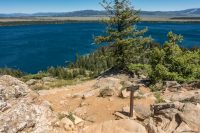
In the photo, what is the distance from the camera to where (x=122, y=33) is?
3962 centimetres

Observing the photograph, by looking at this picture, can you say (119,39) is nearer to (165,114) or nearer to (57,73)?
(165,114)

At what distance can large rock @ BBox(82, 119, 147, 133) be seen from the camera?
13.7 metres

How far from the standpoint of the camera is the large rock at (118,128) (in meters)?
13.7

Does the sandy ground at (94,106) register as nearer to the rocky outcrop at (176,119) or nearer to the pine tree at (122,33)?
the rocky outcrop at (176,119)

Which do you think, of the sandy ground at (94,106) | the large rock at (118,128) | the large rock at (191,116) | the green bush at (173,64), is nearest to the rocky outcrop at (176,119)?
the large rock at (191,116)

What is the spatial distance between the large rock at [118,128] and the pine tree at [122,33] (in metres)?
25.3

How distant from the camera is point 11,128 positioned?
12.0 meters

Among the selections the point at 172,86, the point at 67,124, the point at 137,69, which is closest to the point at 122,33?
the point at 137,69

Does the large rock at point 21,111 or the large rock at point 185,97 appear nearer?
the large rock at point 21,111

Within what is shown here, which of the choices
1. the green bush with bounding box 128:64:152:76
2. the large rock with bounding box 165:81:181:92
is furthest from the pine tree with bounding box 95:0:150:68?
the large rock with bounding box 165:81:181:92

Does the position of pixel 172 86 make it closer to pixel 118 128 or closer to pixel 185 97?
pixel 185 97

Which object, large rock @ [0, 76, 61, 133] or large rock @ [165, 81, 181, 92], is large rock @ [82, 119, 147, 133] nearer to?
large rock @ [0, 76, 61, 133]

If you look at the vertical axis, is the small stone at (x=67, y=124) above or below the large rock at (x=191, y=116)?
below

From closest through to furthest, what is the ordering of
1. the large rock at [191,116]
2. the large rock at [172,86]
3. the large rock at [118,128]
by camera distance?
the large rock at [191,116] < the large rock at [118,128] < the large rock at [172,86]
